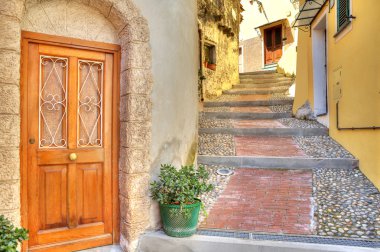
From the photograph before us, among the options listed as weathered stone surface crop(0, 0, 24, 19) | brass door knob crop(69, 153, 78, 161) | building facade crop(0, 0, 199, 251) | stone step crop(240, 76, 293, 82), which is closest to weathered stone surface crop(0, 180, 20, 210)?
building facade crop(0, 0, 199, 251)

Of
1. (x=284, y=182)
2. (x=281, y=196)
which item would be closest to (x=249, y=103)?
(x=284, y=182)

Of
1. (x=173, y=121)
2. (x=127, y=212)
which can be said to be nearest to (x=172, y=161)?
(x=173, y=121)

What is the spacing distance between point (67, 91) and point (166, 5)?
154cm

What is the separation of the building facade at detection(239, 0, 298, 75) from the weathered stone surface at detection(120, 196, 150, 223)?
15.2 m

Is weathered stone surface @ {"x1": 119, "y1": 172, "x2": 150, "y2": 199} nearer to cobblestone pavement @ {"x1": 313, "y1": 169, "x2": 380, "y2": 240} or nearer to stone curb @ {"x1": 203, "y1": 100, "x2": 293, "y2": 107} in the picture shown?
cobblestone pavement @ {"x1": 313, "y1": 169, "x2": 380, "y2": 240}

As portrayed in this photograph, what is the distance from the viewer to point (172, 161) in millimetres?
3725

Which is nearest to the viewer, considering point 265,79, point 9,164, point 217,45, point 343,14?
point 9,164

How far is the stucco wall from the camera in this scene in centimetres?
2198

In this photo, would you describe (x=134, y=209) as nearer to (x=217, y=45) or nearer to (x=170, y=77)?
(x=170, y=77)

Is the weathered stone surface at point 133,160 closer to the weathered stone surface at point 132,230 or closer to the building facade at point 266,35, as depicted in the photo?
the weathered stone surface at point 132,230

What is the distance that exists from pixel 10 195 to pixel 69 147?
2.34 ft

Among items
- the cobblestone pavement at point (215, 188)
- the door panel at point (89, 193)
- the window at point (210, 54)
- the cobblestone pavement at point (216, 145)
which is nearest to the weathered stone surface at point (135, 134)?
the door panel at point (89, 193)

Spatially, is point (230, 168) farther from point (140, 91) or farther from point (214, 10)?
point (214, 10)

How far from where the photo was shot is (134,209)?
322 cm
